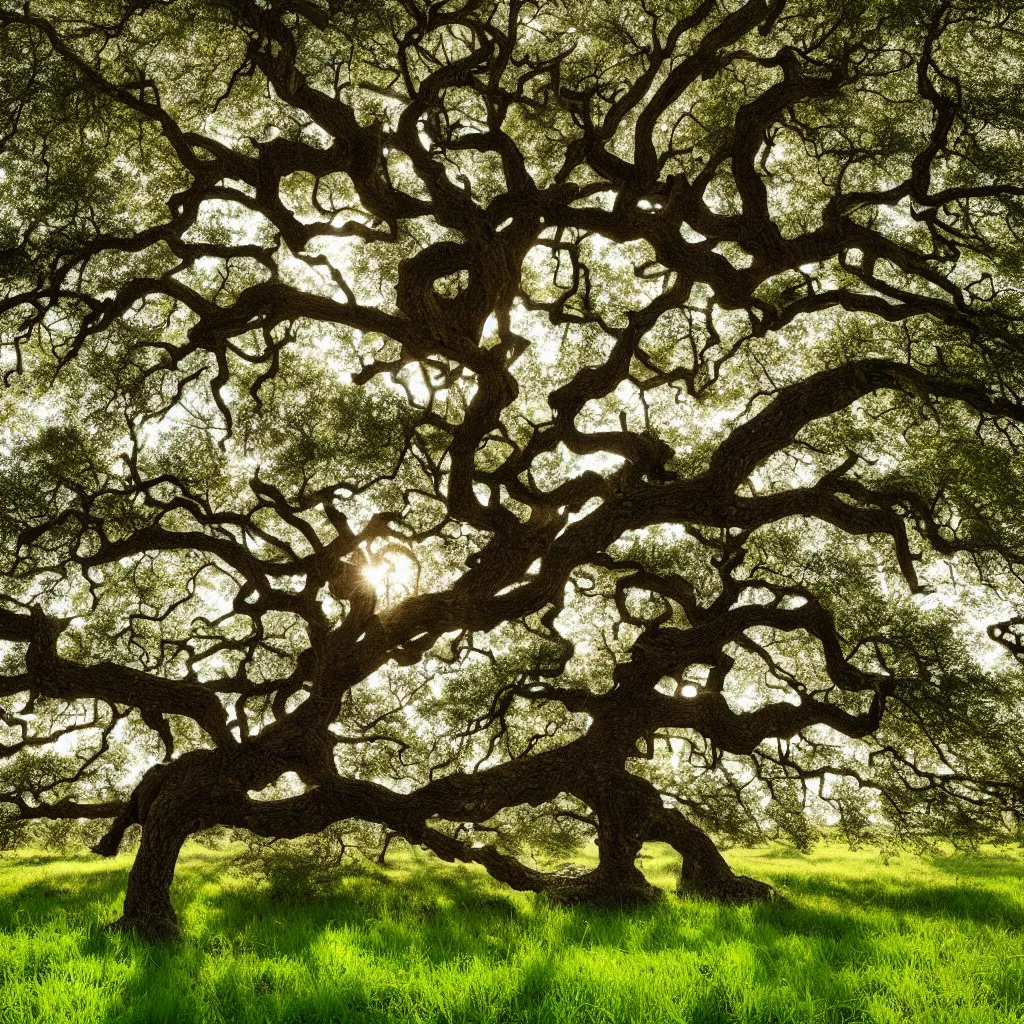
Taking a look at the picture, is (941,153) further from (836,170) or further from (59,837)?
(59,837)

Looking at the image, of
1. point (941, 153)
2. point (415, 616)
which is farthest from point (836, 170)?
point (415, 616)

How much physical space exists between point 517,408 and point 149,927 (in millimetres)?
8475

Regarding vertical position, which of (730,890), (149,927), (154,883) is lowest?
(730,890)

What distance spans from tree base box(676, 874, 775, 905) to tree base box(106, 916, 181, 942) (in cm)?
595

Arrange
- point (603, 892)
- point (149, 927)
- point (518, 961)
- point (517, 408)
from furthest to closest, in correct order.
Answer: point (517, 408)
point (603, 892)
point (149, 927)
point (518, 961)

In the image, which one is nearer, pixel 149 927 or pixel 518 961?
pixel 518 961

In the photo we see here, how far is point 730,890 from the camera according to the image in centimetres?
969

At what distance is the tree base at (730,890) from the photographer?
9594mm

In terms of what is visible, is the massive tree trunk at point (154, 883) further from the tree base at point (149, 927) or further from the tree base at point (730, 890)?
the tree base at point (730, 890)

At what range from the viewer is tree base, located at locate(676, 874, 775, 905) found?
959cm

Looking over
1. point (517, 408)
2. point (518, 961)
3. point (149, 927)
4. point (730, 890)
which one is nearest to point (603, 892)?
point (730, 890)

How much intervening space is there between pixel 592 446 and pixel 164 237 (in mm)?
6036

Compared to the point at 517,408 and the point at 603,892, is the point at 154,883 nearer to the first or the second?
the point at 603,892

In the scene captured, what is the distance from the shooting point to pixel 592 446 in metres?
10.5
